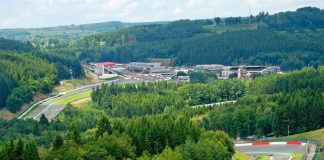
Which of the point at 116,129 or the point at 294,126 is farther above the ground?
the point at 116,129

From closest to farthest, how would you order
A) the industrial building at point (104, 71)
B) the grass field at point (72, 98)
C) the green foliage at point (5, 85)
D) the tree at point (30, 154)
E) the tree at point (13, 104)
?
the tree at point (30, 154), the tree at point (13, 104), the green foliage at point (5, 85), the grass field at point (72, 98), the industrial building at point (104, 71)

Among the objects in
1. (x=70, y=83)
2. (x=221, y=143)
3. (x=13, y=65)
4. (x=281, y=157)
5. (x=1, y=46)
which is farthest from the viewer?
(x=1, y=46)

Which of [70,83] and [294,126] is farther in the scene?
[70,83]

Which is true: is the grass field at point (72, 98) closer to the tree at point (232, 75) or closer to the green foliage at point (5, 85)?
the green foliage at point (5, 85)

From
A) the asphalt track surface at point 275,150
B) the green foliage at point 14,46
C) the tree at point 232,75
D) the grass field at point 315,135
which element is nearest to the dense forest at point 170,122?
the grass field at point 315,135

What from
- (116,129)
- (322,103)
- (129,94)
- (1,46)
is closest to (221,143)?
(116,129)

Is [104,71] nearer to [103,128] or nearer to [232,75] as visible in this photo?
[232,75]

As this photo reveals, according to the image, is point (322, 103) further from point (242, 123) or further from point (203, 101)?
point (203, 101)

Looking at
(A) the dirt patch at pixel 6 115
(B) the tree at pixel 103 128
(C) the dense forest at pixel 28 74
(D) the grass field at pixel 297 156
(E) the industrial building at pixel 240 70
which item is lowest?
(E) the industrial building at pixel 240 70
